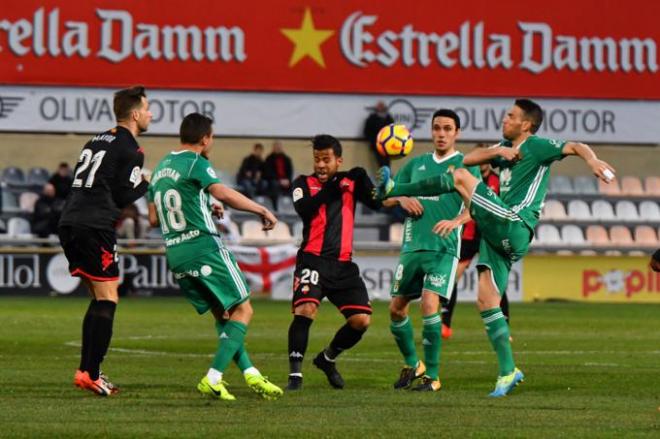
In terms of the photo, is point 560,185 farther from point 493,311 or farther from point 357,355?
point 493,311

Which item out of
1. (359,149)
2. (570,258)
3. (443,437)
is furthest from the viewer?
(359,149)

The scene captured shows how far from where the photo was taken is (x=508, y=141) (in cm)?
1120

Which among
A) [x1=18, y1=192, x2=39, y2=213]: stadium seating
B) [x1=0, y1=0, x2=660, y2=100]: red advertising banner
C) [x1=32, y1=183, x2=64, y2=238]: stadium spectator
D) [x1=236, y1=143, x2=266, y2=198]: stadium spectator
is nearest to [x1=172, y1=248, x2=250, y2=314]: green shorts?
[x1=32, y1=183, x2=64, y2=238]: stadium spectator

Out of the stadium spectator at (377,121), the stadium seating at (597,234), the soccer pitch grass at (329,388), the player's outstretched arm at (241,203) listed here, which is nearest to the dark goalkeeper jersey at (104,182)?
the player's outstretched arm at (241,203)

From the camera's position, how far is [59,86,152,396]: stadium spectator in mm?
10258

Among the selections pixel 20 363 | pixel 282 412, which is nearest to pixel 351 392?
pixel 282 412

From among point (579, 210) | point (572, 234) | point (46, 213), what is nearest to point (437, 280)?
point (46, 213)

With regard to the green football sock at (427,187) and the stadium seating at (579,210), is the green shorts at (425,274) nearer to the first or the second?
the green football sock at (427,187)

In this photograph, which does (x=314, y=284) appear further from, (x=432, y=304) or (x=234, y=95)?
(x=234, y=95)

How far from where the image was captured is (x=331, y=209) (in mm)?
11195

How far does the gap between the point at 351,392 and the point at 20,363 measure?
370 centimetres

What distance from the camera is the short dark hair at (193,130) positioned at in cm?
1030

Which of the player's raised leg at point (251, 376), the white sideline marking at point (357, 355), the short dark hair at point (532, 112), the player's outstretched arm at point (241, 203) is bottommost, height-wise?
the white sideline marking at point (357, 355)

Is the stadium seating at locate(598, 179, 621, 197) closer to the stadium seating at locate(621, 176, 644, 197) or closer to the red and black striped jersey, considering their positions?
the stadium seating at locate(621, 176, 644, 197)
